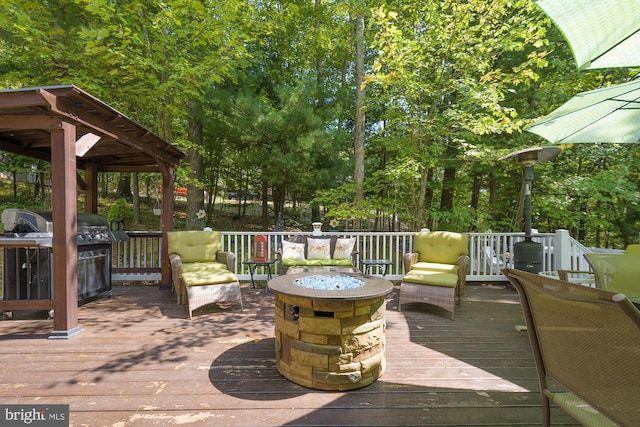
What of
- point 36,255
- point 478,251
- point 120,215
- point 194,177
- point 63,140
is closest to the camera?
point 63,140

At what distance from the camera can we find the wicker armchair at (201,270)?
393 cm

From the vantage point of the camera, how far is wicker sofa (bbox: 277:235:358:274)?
16.3 ft

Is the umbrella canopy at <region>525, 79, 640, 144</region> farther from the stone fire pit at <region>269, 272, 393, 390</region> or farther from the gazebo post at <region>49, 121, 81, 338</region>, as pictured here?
the gazebo post at <region>49, 121, 81, 338</region>

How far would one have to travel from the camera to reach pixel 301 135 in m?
7.82

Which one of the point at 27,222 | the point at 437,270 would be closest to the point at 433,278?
the point at 437,270

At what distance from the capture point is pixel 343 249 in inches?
205

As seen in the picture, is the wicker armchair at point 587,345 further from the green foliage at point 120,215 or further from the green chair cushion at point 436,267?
the green foliage at point 120,215

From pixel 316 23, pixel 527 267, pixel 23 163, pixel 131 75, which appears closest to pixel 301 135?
pixel 131 75

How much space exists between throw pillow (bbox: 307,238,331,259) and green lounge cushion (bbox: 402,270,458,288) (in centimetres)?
142

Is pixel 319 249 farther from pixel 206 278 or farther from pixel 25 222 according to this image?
pixel 25 222

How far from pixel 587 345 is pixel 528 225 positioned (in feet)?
13.2

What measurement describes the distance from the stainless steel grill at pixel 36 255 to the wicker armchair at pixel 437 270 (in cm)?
429

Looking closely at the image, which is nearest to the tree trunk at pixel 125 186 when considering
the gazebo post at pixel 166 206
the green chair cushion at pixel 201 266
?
the gazebo post at pixel 166 206

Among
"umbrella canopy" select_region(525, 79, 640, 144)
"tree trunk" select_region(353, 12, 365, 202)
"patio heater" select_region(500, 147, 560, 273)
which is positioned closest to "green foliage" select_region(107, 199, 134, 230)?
"tree trunk" select_region(353, 12, 365, 202)
